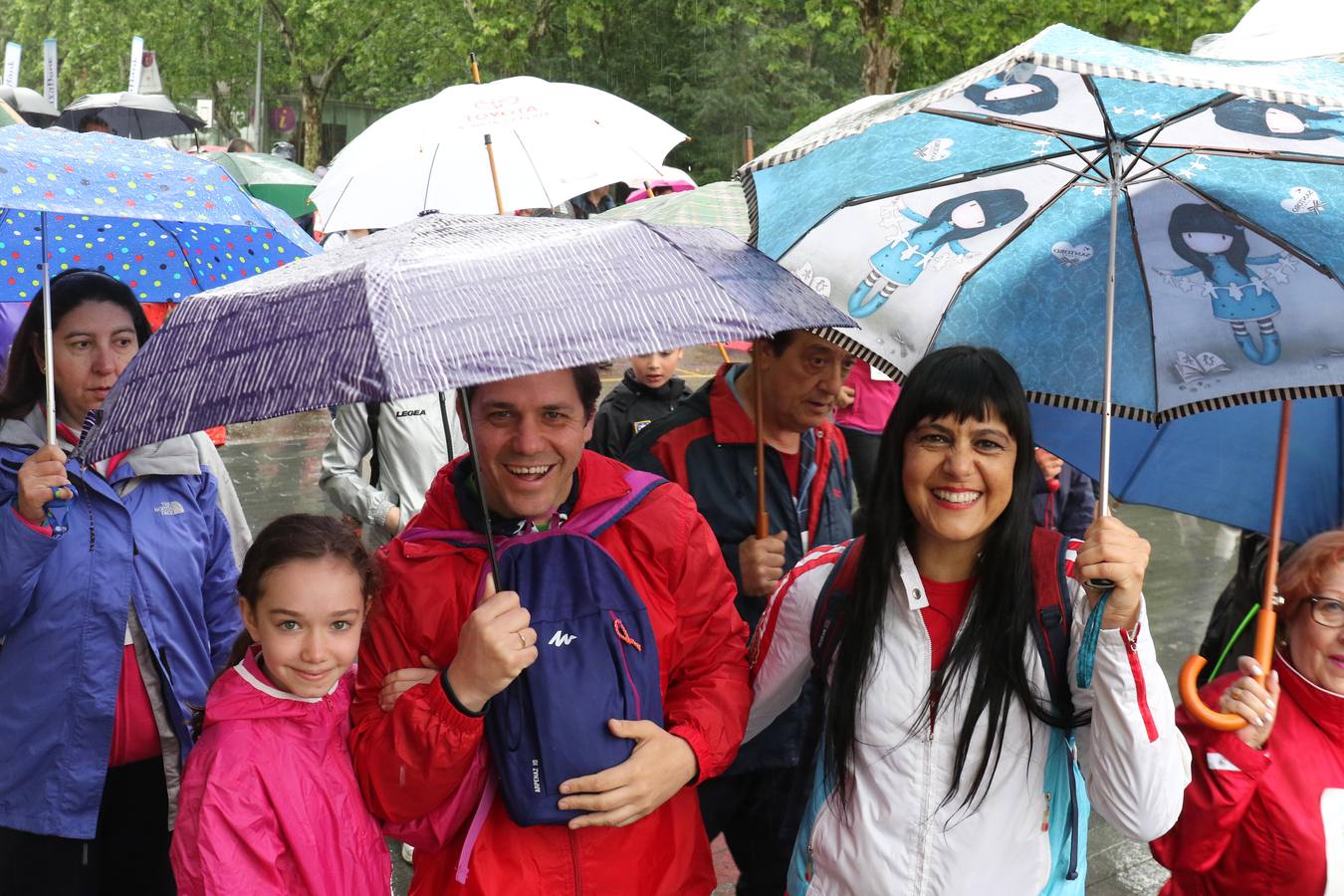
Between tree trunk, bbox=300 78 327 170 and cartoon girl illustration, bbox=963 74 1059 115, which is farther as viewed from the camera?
tree trunk, bbox=300 78 327 170

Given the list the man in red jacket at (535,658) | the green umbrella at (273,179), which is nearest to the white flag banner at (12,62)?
the green umbrella at (273,179)

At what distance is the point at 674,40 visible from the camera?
26.7 metres

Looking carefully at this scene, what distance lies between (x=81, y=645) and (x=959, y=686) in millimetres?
2146

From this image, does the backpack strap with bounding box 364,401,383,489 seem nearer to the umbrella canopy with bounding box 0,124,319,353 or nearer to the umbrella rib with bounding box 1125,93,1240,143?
the umbrella canopy with bounding box 0,124,319,353

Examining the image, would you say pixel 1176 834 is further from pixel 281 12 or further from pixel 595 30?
pixel 281 12

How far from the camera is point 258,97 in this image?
33906mm

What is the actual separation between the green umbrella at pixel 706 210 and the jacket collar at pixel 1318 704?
64.8 inches

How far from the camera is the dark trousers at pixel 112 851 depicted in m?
3.15

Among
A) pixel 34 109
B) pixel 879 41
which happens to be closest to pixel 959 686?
pixel 879 41

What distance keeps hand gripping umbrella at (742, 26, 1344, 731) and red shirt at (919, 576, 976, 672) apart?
Result: 0.36 meters

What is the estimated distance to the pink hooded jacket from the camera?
2.45 m

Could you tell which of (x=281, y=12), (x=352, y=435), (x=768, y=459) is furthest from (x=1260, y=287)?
(x=281, y=12)

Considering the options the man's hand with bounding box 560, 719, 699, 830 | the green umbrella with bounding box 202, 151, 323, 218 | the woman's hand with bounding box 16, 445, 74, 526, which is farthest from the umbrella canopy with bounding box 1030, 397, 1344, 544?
the green umbrella with bounding box 202, 151, 323, 218

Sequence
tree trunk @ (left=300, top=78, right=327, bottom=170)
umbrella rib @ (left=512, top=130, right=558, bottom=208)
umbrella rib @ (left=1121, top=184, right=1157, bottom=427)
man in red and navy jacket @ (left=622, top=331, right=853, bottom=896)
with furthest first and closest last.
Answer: tree trunk @ (left=300, top=78, right=327, bottom=170) → umbrella rib @ (left=512, top=130, right=558, bottom=208) → man in red and navy jacket @ (left=622, top=331, right=853, bottom=896) → umbrella rib @ (left=1121, top=184, right=1157, bottom=427)
